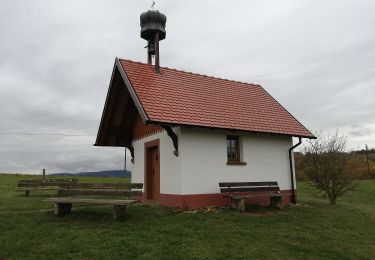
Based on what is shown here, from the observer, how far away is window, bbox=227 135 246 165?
511 inches

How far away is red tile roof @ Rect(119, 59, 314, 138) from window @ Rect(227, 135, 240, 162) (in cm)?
63

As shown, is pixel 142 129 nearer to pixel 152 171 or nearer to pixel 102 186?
pixel 152 171

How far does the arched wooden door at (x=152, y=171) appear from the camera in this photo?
1365 centimetres

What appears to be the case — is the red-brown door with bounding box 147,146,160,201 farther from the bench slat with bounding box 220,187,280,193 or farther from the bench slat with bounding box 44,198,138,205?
the bench slat with bounding box 44,198,138,205

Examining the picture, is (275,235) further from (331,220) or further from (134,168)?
(134,168)

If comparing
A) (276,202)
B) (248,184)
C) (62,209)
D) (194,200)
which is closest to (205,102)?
(248,184)

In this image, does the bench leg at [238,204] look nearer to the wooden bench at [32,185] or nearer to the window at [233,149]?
the window at [233,149]

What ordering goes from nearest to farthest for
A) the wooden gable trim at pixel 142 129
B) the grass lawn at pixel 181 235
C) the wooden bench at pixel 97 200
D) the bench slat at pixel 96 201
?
1. the grass lawn at pixel 181 235
2. the bench slat at pixel 96 201
3. the wooden bench at pixel 97 200
4. the wooden gable trim at pixel 142 129

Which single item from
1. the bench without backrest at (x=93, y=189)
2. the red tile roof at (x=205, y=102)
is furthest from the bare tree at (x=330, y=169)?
the bench without backrest at (x=93, y=189)

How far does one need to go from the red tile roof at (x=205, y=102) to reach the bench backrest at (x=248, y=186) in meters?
1.92

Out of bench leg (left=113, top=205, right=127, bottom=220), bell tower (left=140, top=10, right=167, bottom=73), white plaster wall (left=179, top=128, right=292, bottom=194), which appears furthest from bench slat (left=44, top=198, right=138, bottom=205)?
bell tower (left=140, top=10, right=167, bottom=73)

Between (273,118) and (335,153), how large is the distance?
10.9 feet

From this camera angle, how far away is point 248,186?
12.5m

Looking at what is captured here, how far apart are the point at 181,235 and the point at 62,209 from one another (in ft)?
12.7
